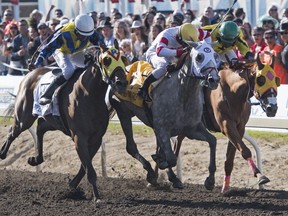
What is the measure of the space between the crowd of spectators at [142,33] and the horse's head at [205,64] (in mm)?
1908

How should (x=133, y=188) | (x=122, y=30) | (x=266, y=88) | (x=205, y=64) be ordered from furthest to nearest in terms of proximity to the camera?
(x=122, y=30) → (x=133, y=188) → (x=266, y=88) → (x=205, y=64)

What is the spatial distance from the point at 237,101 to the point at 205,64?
1343 mm

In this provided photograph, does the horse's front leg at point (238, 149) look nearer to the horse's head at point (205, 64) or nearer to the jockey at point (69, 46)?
the horse's head at point (205, 64)

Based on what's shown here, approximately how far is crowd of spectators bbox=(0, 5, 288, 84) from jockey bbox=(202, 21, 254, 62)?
1.57 feet

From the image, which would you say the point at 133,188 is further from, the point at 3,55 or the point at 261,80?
the point at 3,55

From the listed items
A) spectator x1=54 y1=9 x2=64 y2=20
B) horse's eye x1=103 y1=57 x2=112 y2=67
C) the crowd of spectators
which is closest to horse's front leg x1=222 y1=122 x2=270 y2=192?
the crowd of spectators

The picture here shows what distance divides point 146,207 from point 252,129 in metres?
3.87

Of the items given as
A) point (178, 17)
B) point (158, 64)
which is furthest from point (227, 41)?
point (178, 17)

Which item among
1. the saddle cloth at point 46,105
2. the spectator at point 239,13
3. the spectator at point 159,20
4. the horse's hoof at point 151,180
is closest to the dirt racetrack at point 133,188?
the horse's hoof at point 151,180

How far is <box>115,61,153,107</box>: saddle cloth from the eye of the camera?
32.3 feet

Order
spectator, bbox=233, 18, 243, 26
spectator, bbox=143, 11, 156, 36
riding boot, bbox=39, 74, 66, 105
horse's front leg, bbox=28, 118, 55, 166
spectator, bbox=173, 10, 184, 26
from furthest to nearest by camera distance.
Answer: spectator, bbox=143, 11, 156, 36 < spectator, bbox=173, 10, 184, 26 < spectator, bbox=233, 18, 243, 26 < horse's front leg, bbox=28, 118, 55, 166 < riding boot, bbox=39, 74, 66, 105

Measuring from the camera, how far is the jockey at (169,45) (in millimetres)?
9508

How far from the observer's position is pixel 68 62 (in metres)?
10.0

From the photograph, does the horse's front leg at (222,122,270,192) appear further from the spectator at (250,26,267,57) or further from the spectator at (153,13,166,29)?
the spectator at (153,13,166,29)
